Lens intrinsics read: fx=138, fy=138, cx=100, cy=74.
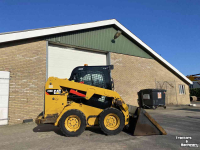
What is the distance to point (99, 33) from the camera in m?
10.9

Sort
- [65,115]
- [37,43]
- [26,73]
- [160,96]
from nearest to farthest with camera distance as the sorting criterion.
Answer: [65,115]
[26,73]
[37,43]
[160,96]

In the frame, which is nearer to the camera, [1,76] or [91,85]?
[91,85]

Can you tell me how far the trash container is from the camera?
11.6m

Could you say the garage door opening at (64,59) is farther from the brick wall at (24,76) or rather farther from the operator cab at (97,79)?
the operator cab at (97,79)

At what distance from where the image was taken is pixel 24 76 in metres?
7.66

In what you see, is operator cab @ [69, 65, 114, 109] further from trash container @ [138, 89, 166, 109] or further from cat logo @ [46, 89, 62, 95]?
trash container @ [138, 89, 166, 109]

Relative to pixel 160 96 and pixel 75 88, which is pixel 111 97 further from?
pixel 160 96

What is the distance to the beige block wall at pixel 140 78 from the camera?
455 inches

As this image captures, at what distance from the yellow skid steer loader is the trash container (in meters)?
6.96

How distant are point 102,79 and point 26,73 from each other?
482 centimetres

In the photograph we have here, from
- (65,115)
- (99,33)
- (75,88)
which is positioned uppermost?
(99,33)

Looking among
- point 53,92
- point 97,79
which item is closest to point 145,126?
point 97,79

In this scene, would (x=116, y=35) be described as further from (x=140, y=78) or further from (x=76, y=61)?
(x=140, y=78)

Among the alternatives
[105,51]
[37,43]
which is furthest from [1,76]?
[105,51]
